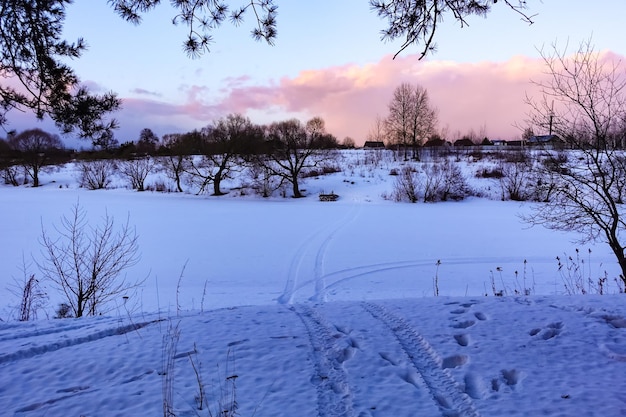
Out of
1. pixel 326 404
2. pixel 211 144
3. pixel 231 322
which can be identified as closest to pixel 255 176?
pixel 211 144

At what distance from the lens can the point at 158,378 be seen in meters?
3.34

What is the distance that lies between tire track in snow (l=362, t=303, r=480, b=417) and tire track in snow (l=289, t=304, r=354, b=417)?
2.16ft

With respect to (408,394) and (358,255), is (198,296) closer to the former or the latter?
(358,255)

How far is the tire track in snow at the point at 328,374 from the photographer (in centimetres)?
287

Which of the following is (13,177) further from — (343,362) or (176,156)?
(343,362)

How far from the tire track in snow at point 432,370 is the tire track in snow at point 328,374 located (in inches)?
25.9

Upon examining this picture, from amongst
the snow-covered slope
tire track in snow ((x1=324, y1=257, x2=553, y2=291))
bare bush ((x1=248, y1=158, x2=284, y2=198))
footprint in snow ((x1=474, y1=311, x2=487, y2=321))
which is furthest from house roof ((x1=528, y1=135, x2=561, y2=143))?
bare bush ((x1=248, y1=158, x2=284, y2=198))

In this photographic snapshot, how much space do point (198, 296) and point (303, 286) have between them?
8.71ft

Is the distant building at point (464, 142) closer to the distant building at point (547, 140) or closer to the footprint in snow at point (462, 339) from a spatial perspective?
the distant building at point (547, 140)

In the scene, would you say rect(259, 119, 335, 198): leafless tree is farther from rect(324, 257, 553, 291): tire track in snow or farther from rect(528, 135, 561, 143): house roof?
rect(528, 135, 561, 143): house roof

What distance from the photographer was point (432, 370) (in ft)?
11.2

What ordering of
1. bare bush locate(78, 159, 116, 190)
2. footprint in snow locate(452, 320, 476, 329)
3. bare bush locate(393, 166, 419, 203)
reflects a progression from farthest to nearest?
bare bush locate(78, 159, 116, 190) → bare bush locate(393, 166, 419, 203) → footprint in snow locate(452, 320, 476, 329)

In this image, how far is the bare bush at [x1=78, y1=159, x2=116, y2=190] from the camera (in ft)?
140

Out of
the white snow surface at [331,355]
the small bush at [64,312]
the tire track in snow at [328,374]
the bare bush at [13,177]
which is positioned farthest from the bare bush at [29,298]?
the bare bush at [13,177]
